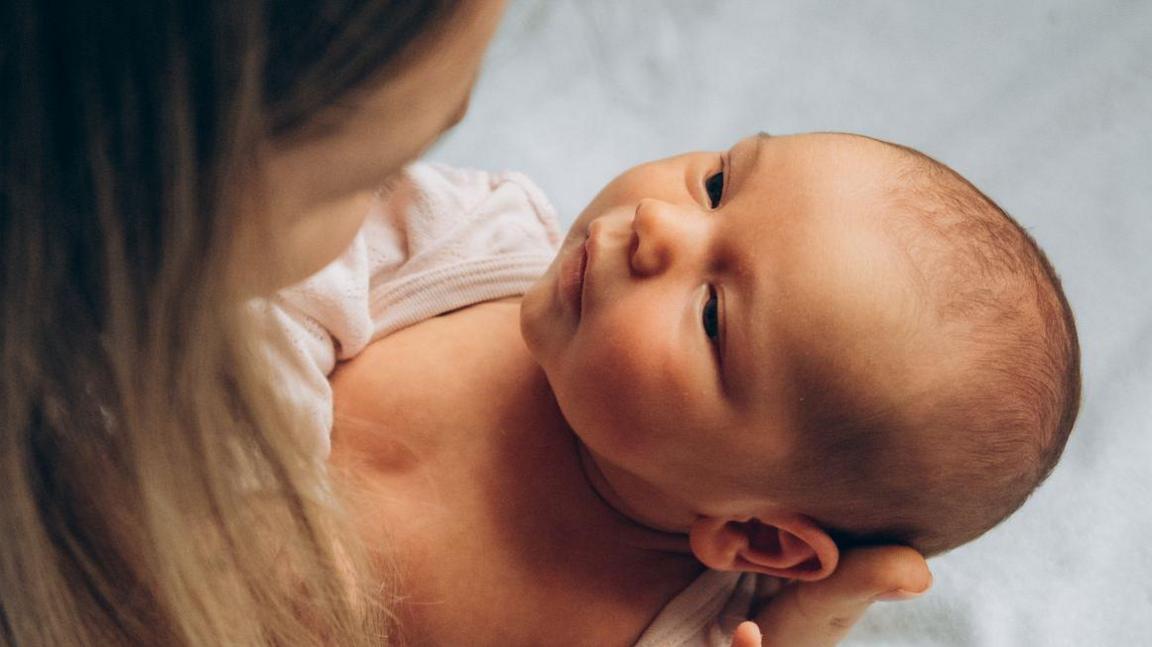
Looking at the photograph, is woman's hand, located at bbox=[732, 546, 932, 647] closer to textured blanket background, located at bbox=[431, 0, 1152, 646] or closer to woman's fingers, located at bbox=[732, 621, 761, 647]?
woman's fingers, located at bbox=[732, 621, 761, 647]

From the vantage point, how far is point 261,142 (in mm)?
435

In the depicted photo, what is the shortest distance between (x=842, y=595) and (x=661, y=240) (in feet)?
1.06

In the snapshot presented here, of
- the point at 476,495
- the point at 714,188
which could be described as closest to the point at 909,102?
the point at 714,188

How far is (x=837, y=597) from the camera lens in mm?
873

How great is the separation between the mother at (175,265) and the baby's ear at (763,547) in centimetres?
32

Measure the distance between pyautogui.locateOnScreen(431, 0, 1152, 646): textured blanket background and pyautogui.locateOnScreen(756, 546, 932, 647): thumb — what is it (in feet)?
1.26

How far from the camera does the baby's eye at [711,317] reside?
812 mm

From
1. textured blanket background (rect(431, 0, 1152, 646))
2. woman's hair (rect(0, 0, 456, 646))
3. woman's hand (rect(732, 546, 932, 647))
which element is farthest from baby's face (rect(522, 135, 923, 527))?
textured blanket background (rect(431, 0, 1152, 646))

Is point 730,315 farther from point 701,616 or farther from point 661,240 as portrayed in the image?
point 701,616

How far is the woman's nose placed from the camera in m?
0.81

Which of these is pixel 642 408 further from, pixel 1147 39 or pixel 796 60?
pixel 1147 39

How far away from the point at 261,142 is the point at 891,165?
1.77ft

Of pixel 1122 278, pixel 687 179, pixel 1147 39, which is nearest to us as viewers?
pixel 687 179

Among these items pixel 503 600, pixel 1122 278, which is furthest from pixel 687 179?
pixel 1122 278
